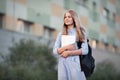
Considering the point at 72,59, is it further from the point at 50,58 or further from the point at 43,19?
the point at 43,19

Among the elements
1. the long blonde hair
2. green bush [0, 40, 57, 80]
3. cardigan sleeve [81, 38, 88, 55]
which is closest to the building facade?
green bush [0, 40, 57, 80]

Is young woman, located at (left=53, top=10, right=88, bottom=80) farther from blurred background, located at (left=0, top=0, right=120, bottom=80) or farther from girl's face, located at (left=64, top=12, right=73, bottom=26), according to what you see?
blurred background, located at (left=0, top=0, right=120, bottom=80)

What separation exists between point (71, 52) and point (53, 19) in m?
21.1

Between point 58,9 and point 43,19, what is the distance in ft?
8.81

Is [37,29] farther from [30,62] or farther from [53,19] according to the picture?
[30,62]

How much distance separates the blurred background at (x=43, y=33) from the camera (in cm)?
1626

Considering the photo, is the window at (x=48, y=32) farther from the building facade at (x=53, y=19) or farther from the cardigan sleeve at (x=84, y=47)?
the cardigan sleeve at (x=84, y=47)

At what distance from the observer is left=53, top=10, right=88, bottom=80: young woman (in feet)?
19.2

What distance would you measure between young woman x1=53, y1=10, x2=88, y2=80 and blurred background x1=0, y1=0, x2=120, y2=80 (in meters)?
7.36

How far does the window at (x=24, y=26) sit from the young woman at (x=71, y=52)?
16941 millimetres

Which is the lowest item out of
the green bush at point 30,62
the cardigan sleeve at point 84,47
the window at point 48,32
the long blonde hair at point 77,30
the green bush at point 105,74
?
the green bush at point 105,74

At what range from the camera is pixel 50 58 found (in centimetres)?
1850

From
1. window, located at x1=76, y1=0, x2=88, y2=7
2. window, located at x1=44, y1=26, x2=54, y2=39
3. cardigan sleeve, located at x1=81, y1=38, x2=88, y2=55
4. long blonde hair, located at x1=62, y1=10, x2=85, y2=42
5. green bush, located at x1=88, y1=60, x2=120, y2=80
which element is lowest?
green bush, located at x1=88, y1=60, x2=120, y2=80

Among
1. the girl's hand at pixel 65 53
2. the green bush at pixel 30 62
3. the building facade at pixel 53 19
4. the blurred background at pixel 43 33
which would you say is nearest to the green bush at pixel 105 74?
the blurred background at pixel 43 33
